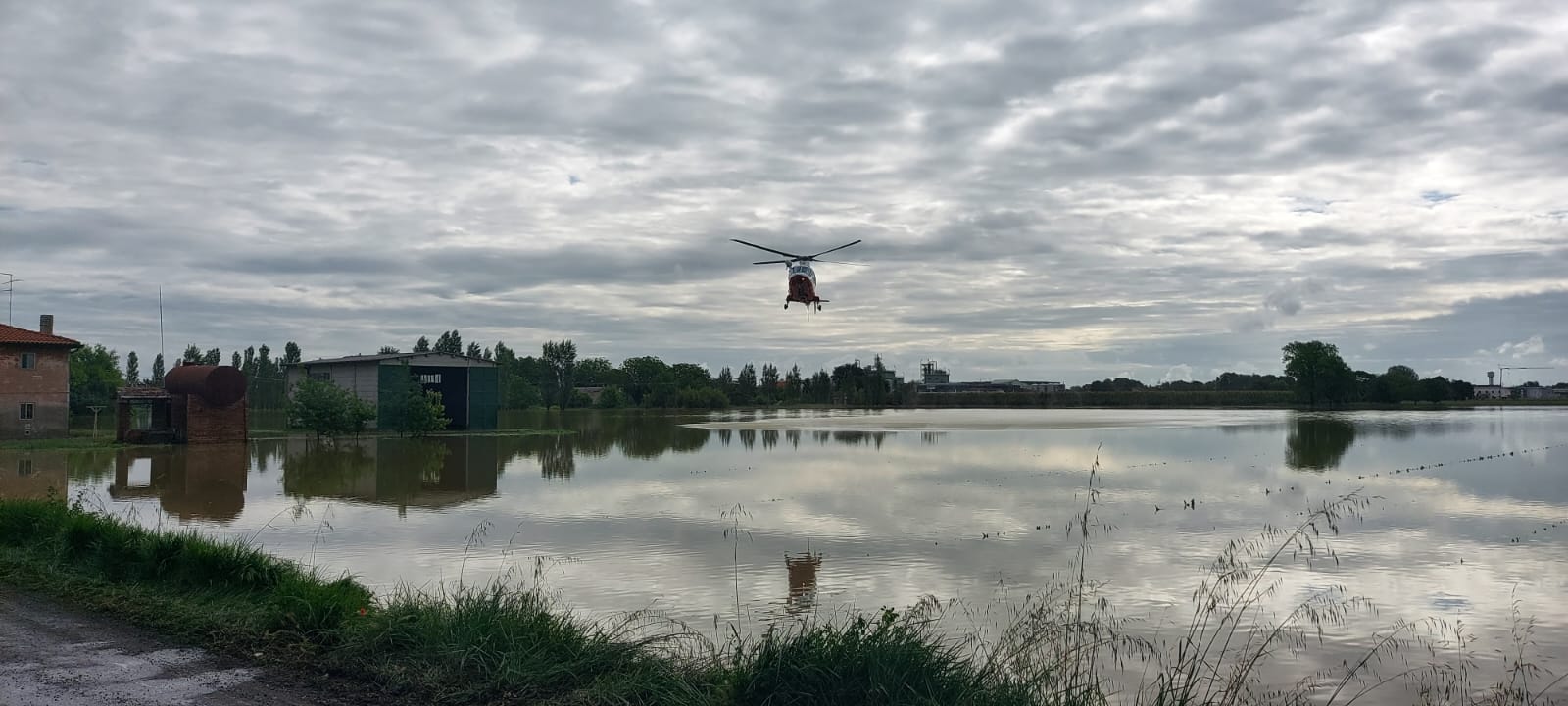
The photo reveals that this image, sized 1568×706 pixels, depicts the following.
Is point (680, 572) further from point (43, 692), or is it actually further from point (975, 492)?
point (975, 492)

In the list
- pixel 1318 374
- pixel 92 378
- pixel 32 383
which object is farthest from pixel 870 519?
pixel 1318 374

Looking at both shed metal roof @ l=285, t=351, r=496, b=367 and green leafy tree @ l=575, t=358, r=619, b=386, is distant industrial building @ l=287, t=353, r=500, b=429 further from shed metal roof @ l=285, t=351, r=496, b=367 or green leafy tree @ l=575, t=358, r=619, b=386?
green leafy tree @ l=575, t=358, r=619, b=386

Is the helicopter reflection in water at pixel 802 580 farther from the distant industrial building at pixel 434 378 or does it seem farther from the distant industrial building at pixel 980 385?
the distant industrial building at pixel 980 385

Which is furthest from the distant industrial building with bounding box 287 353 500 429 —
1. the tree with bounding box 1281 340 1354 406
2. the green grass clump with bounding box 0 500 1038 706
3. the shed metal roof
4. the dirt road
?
the tree with bounding box 1281 340 1354 406

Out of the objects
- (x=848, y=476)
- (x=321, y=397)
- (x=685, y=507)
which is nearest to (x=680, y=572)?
(x=685, y=507)

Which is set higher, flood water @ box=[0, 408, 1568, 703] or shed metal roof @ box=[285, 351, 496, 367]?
shed metal roof @ box=[285, 351, 496, 367]

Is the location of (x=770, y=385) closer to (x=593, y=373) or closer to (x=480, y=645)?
(x=593, y=373)

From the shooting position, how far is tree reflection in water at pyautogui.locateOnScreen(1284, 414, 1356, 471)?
110 ft

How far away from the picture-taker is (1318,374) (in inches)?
4323

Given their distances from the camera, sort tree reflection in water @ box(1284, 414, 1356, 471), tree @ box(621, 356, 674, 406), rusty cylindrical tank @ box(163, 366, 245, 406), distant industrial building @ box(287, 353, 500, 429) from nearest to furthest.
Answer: tree reflection in water @ box(1284, 414, 1356, 471) → rusty cylindrical tank @ box(163, 366, 245, 406) → distant industrial building @ box(287, 353, 500, 429) → tree @ box(621, 356, 674, 406)

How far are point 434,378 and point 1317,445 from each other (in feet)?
150

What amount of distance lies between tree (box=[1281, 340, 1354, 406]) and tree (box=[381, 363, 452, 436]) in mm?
94231

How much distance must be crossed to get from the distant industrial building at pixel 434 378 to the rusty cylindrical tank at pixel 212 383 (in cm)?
1096

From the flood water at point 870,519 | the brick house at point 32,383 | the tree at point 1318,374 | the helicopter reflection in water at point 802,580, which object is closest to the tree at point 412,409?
the flood water at point 870,519
